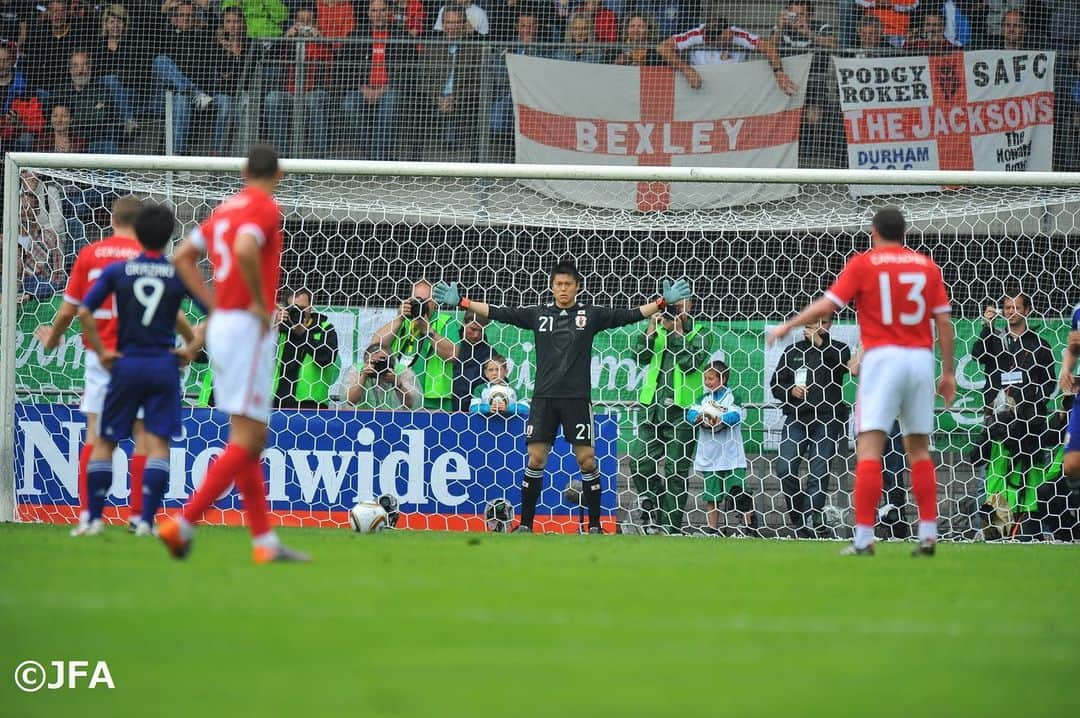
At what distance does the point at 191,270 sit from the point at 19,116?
931 cm

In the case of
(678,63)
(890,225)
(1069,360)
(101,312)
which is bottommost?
(1069,360)

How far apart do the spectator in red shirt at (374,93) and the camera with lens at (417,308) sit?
10.9ft

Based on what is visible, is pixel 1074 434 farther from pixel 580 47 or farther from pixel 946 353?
pixel 580 47

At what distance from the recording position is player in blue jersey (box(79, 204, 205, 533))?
26.6 feet

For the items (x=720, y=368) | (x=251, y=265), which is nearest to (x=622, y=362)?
(x=720, y=368)

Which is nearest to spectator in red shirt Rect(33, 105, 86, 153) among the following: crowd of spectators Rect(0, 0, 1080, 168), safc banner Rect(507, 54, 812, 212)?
crowd of spectators Rect(0, 0, 1080, 168)

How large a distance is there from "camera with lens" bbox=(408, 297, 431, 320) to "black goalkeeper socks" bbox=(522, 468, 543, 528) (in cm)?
201

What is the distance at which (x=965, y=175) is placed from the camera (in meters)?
11.6

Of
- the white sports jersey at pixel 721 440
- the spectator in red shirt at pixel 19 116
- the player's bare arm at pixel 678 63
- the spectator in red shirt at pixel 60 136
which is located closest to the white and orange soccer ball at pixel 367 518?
the white sports jersey at pixel 721 440

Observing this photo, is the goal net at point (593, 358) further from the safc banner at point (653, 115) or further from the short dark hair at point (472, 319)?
the safc banner at point (653, 115)

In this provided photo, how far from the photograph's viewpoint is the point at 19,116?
50.3 feet

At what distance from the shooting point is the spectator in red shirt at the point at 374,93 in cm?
1522

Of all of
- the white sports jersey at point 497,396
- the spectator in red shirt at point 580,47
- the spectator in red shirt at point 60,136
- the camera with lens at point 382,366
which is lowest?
the white sports jersey at point 497,396

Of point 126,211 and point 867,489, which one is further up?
point 126,211
